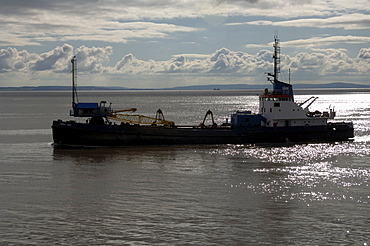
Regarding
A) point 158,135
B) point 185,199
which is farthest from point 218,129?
point 185,199

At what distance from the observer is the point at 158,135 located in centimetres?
4575

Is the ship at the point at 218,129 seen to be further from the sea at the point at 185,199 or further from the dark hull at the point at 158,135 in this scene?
the sea at the point at 185,199

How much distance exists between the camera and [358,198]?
23.0m

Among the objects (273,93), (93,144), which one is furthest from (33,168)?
(273,93)

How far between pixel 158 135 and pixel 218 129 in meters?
6.40

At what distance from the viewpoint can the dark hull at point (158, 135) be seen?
148 feet

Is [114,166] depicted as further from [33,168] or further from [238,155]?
[238,155]

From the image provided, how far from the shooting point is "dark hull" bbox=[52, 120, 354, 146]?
45125 millimetres

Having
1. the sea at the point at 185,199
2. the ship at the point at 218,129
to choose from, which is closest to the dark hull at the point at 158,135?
the ship at the point at 218,129

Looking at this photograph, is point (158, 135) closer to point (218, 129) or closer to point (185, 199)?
point (218, 129)

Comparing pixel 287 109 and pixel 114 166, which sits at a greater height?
pixel 287 109

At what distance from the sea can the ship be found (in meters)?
5.11

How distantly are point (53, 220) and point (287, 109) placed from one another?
3441 centimetres

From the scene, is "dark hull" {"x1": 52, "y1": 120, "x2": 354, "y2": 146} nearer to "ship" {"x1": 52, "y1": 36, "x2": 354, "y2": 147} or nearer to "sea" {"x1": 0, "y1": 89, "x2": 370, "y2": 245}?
"ship" {"x1": 52, "y1": 36, "x2": 354, "y2": 147}
